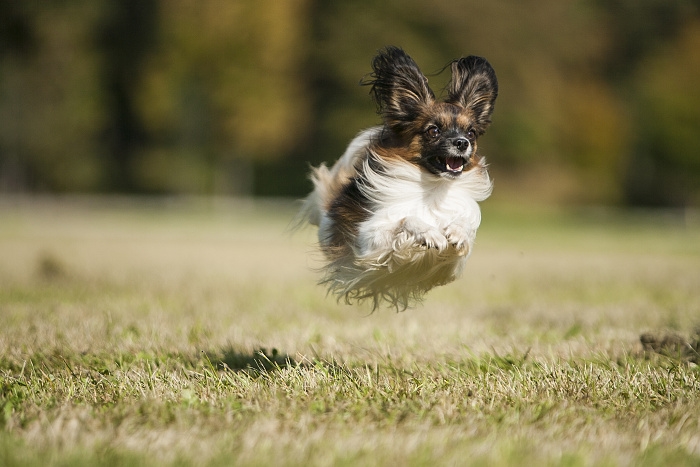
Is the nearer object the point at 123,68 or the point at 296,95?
the point at 296,95

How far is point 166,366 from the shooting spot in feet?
14.8

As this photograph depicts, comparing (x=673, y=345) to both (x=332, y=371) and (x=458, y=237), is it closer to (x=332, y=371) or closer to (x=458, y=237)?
(x=458, y=237)

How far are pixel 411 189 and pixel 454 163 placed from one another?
30 centimetres

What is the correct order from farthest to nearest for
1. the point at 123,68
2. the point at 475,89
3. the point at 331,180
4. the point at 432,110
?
the point at 123,68, the point at 331,180, the point at 475,89, the point at 432,110

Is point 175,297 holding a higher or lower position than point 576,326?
lower

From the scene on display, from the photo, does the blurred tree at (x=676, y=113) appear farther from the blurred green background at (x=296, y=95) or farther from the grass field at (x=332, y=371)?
the grass field at (x=332, y=371)

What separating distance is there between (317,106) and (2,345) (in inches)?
1247

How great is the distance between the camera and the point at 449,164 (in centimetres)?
476

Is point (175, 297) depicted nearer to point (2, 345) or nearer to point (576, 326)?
point (2, 345)

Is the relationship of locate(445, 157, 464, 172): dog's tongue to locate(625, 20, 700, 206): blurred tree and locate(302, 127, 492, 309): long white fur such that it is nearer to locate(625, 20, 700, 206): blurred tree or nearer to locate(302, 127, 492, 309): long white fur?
locate(302, 127, 492, 309): long white fur

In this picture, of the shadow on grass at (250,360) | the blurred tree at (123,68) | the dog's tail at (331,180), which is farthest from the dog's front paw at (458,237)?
the blurred tree at (123,68)

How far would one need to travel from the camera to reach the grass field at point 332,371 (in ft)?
10.2

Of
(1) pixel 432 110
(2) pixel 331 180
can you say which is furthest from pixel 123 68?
(1) pixel 432 110

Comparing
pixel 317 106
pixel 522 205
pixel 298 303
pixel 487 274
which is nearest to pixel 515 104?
pixel 522 205
